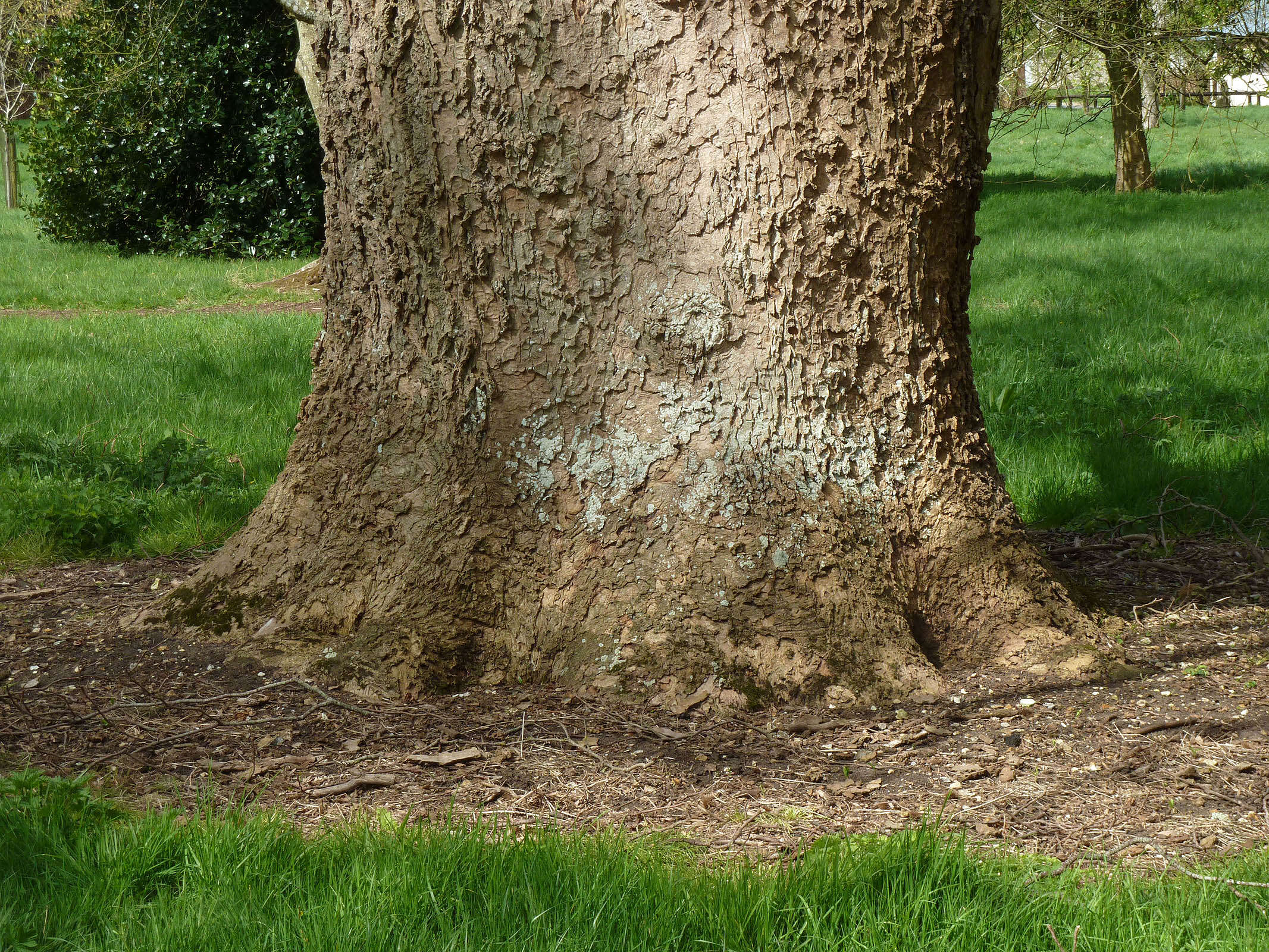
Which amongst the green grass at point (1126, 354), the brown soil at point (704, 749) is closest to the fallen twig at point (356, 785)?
the brown soil at point (704, 749)

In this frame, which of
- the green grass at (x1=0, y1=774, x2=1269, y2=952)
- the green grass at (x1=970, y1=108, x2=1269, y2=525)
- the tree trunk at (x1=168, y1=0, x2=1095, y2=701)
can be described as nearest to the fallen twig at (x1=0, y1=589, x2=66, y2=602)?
the tree trunk at (x1=168, y1=0, x2=1095, y2=701)

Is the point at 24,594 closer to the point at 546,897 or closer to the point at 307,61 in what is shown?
the point at 546,897

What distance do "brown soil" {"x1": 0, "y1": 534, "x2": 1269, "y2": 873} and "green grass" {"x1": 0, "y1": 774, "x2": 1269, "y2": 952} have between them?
23 cm

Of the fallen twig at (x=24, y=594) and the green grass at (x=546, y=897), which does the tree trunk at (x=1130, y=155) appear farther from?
the green grass at (x=546, y=897)

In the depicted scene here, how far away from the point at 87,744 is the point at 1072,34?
871 centimetres

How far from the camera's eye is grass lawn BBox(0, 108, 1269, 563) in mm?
4688

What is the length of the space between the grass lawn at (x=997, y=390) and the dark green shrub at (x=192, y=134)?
3150mm

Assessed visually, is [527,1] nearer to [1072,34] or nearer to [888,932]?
[888,932]

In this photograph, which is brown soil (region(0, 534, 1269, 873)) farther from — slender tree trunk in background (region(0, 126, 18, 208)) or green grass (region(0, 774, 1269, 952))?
slender tree trunk in background (region(0, 126, 18, 208))

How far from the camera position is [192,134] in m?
15.4

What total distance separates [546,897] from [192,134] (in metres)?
15.7

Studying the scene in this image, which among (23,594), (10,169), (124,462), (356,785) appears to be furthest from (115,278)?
(10,169)

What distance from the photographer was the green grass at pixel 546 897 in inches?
73.7

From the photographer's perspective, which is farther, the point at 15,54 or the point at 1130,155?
the point at 15,54
